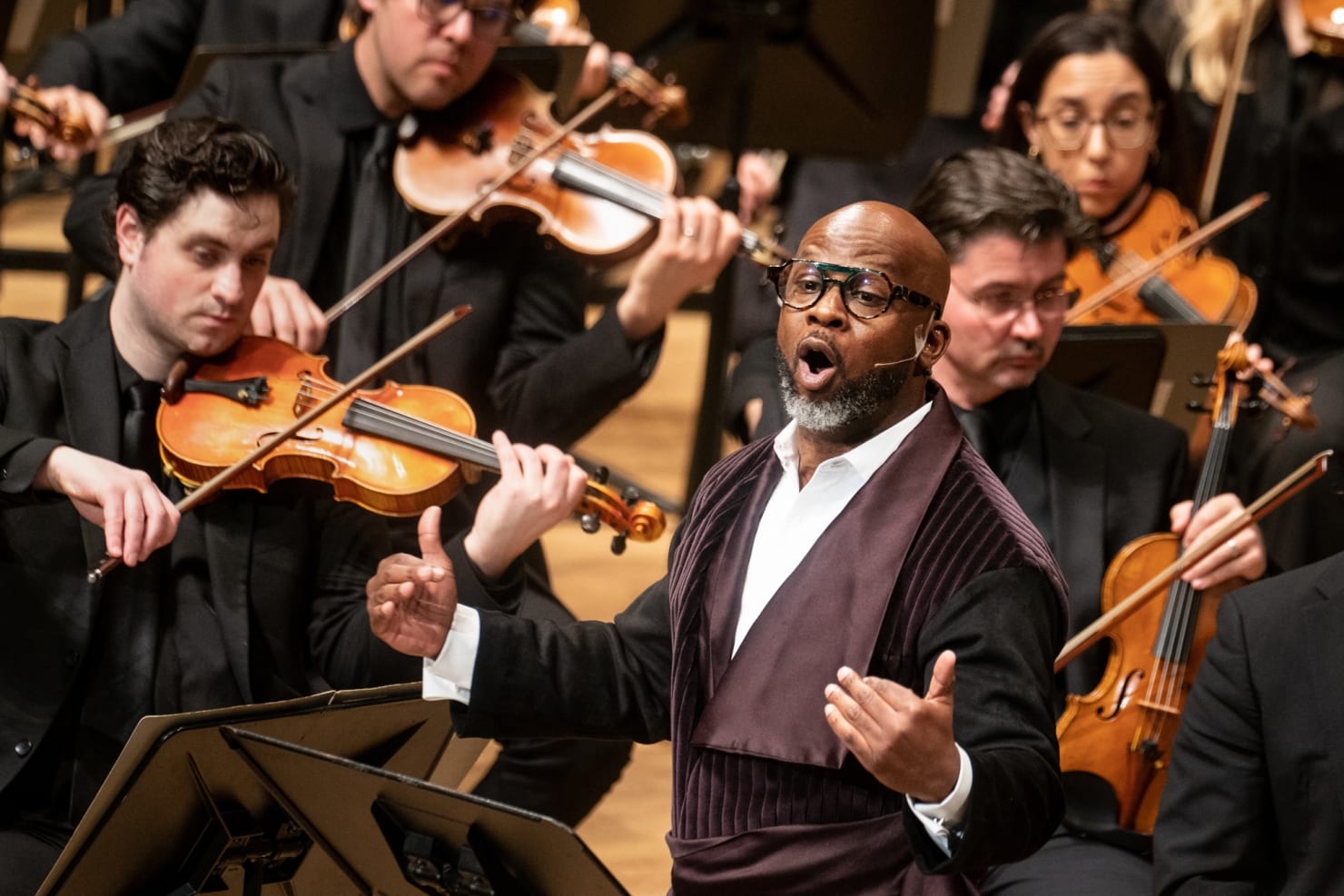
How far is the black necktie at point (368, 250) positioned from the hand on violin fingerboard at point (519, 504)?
A: 0.60 meters

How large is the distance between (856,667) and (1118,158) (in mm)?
1698

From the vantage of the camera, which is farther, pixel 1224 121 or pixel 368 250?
pixel 1224 121

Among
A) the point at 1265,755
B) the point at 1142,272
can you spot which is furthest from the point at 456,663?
the point at 1142,272

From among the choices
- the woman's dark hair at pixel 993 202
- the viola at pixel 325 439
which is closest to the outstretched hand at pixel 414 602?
the viola at pixel 325 439

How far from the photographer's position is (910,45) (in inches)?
141

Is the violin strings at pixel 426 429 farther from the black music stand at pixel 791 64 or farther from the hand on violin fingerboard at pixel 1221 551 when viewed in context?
the black music stand at pixel 791 64

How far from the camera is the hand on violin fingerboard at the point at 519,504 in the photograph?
2.29m

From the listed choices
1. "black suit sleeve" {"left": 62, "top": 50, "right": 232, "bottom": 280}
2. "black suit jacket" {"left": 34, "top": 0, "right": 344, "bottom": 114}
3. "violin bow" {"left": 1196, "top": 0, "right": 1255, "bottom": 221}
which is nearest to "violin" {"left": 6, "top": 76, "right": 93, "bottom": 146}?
"black suit sleeve" {"left": 62, "top": 50, "right": 232, "bottom": 280}

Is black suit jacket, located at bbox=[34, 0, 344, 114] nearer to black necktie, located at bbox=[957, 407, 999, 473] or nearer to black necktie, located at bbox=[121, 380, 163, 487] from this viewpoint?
black necktie, located at bbox=[121, 380, 163, 487]

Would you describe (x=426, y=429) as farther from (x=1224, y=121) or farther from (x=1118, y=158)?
(x=1224, y=121)

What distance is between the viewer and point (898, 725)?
4.93 feet

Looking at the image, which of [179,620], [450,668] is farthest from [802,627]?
[179,620]

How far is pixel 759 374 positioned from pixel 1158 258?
0.74m

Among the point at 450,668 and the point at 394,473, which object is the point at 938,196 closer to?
the point at 394,473
